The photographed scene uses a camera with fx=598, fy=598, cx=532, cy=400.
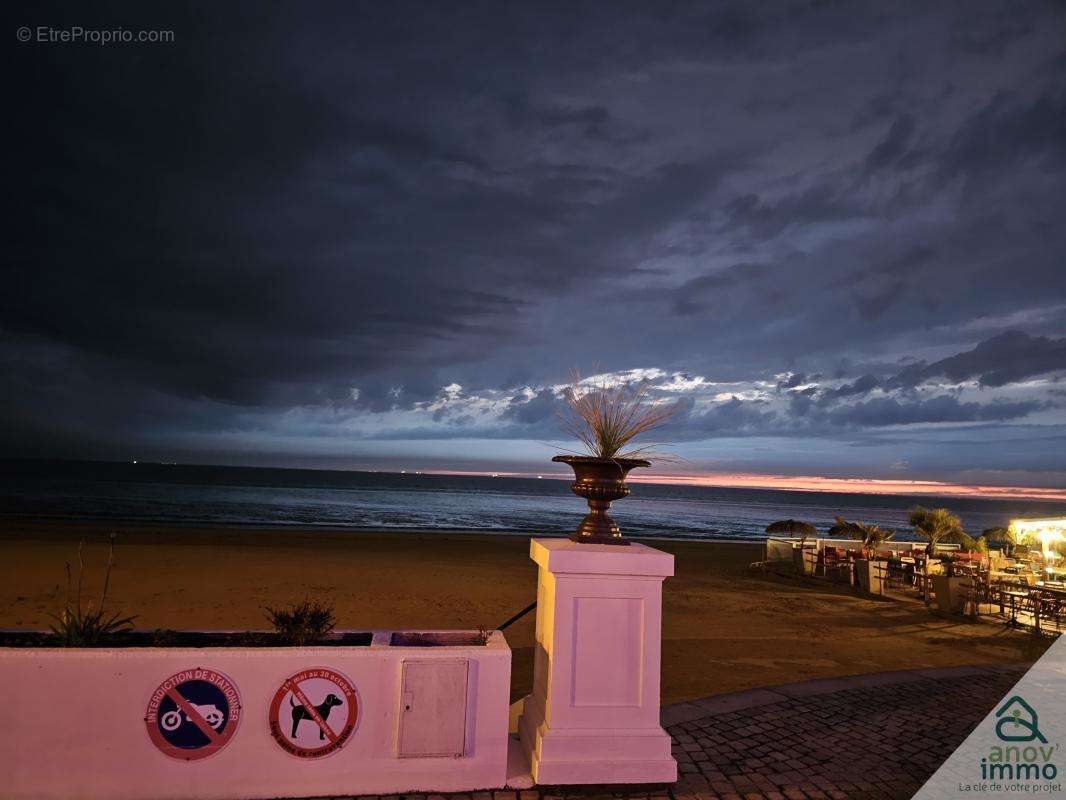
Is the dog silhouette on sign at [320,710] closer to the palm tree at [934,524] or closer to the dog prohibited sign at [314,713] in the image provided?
the dog prohibited sign at [314,713]

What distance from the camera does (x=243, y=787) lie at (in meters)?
3.13

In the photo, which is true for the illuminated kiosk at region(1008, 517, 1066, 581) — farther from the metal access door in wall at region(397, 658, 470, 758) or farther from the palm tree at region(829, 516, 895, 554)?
the metal access door in wall at region(397, 658, 470, 758)

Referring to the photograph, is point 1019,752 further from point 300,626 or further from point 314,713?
point 300,626

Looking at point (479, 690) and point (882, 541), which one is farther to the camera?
point (882, 541)

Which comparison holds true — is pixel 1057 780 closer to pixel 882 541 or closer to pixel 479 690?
pixel 479 690

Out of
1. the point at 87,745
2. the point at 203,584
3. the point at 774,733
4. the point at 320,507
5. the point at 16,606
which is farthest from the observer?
the point at 320,507

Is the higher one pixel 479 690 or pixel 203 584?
pixel 479 690

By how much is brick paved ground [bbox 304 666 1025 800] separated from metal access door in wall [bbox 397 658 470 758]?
256mm

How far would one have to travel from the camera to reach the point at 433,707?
327 centimetres

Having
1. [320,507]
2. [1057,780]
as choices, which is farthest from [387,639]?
[320,507]

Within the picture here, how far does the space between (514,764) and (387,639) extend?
1.08m

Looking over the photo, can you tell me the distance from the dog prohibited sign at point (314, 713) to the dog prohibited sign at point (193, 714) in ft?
0.75

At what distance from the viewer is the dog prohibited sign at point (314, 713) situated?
3.14 m

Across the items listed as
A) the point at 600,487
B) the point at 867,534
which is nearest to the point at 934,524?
the point at 867,534
